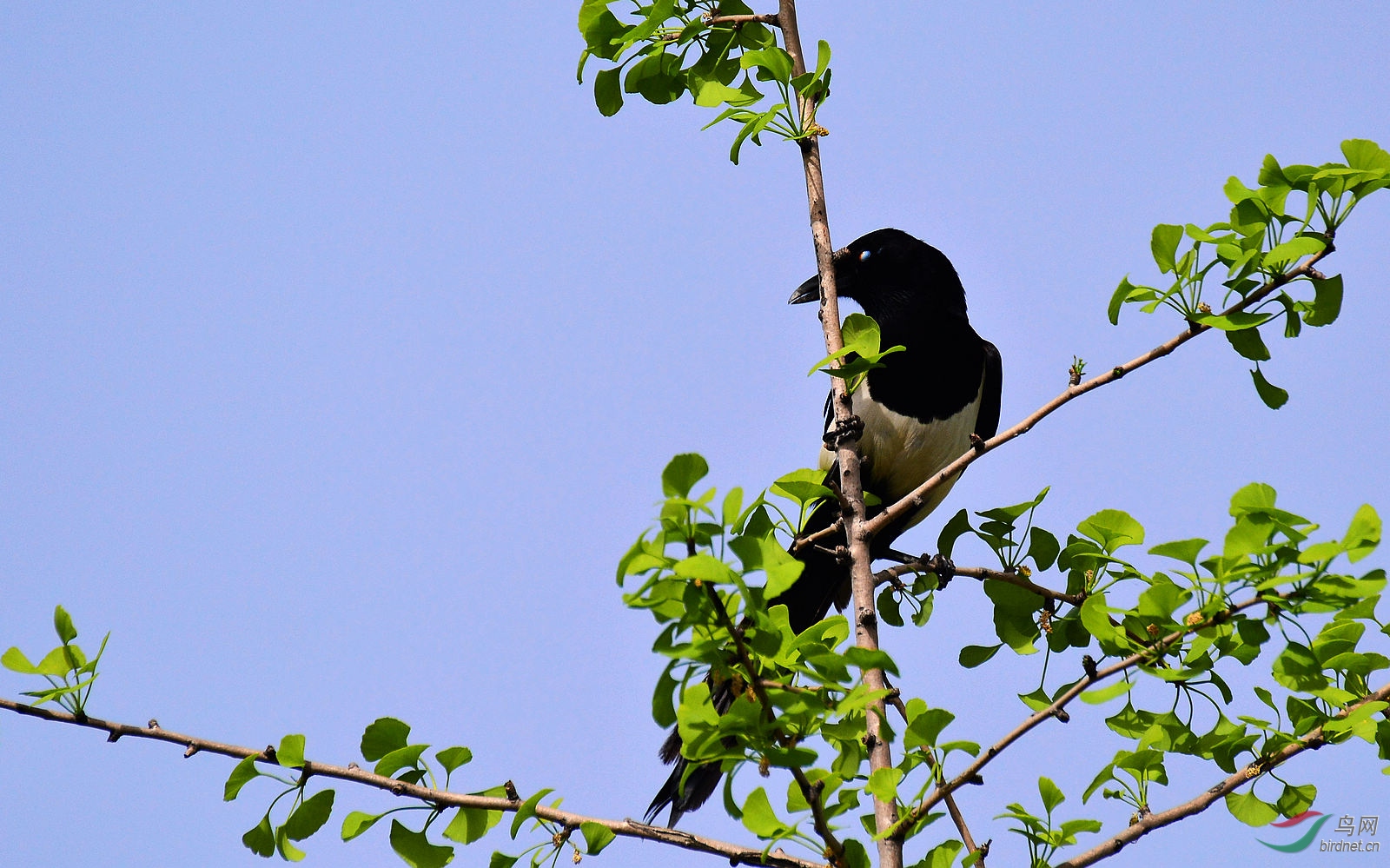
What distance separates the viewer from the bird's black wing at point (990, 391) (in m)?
5.27

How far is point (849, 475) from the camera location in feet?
9.47

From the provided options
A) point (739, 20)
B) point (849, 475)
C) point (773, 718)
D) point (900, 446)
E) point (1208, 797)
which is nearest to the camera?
point (773, 718)

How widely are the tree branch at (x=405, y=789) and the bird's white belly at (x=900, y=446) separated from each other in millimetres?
2459

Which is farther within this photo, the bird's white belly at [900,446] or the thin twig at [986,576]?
the bird's white belly at [900,446]

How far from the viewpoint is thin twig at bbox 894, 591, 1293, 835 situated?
2176 millimetres

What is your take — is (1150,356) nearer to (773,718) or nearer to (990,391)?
(773,718)

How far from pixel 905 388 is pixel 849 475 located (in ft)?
6.32

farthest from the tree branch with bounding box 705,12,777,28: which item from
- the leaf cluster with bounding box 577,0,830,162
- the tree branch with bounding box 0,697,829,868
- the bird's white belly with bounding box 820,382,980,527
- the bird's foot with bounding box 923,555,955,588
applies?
the tree branch with bounding box 0,697,829,868

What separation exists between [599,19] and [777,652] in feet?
6.49

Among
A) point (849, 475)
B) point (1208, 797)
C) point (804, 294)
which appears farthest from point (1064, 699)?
point (804, 294)

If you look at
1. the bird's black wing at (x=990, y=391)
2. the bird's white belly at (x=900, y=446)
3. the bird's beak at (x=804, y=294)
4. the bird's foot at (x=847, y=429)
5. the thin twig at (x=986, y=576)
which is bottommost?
the thin twig at (x=986, y=576)

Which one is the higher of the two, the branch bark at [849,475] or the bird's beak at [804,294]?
the bird's beak at [804,294]

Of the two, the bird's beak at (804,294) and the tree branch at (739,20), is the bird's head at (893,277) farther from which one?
the tree branch at (739,20)

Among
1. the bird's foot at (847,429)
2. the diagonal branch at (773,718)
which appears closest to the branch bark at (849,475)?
the bird's foot at (847,429)
